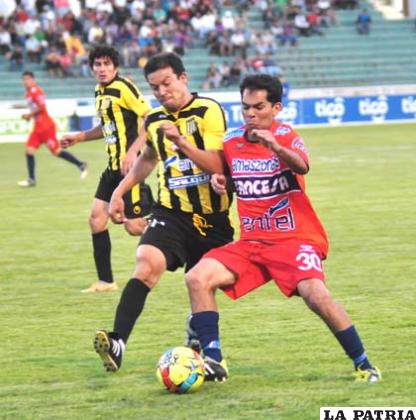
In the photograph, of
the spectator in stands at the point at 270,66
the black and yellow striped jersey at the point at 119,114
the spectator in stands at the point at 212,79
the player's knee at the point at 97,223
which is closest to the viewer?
the black and yellow striped jersey at the point at 119,114

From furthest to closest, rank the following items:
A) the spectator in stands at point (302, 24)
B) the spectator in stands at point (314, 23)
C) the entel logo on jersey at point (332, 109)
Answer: the spectator in stands at point (314, 23) < the spectator in stands at point (302, 24) < the entel logo on jersey at point (332, 109)

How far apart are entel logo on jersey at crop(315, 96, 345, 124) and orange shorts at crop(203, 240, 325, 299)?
105 feet

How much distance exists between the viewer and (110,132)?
461 inches

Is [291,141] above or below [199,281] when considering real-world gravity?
above

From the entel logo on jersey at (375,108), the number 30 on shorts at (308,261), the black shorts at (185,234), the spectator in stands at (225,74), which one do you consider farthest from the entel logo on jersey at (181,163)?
the spectator in stands at (225,74)

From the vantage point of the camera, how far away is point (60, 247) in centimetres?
1513

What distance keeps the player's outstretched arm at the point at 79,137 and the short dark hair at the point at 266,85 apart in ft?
13.2

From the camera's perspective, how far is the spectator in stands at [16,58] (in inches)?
1646

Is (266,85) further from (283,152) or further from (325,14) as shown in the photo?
(325,14)

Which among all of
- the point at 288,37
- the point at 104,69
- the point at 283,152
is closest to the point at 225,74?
the point at 288,37

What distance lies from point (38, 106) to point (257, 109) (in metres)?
18.4

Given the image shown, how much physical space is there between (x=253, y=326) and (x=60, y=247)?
5894mm

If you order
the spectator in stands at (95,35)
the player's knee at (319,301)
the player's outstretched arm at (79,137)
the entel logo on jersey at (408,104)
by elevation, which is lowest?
the entel logo on jersey at (408,104)

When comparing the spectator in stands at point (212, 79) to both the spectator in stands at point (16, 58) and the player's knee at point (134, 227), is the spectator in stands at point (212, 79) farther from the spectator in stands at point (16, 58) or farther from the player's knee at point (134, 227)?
the player's knee at point (134, 227)
